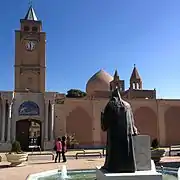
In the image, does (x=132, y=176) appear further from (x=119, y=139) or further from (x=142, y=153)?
(x=142, y=153)

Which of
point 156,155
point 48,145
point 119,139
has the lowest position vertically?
point 156,155

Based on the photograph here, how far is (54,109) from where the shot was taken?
3312 cm

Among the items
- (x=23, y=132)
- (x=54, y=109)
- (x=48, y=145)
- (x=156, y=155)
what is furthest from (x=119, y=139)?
(x=23, y=132)

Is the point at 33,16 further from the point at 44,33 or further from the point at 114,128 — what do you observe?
the point at 114,128

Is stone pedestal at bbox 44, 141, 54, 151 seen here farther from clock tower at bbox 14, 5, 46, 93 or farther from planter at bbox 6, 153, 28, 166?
planter at bbox 6, 153, 28, 166

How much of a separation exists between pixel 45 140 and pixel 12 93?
17.7 feet

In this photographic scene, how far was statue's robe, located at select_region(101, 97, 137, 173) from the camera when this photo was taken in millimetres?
7664

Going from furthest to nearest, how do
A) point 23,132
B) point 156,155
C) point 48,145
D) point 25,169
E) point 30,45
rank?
1. point 30,45
2. point 23,132
3. point 48,145
4. point 156,155
5. point 25,169

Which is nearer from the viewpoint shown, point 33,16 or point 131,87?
point 33,16

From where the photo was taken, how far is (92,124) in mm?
35312

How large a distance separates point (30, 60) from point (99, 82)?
16.2 m

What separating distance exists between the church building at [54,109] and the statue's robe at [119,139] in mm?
23972

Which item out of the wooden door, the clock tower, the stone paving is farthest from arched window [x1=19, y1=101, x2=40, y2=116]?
the stone paving

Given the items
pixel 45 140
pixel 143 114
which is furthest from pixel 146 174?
pixel 143 114
